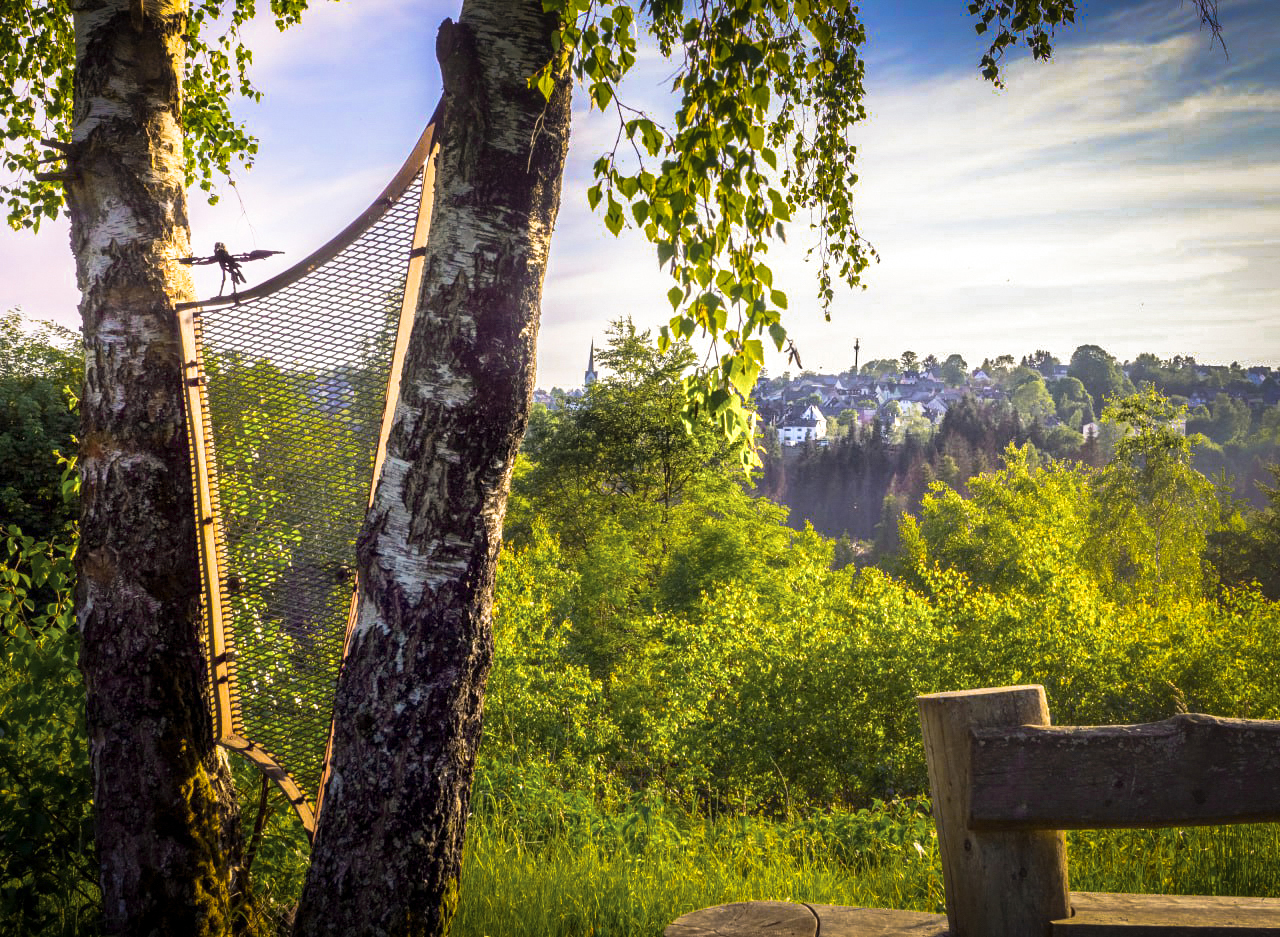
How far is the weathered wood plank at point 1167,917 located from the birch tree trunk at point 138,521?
2.43m

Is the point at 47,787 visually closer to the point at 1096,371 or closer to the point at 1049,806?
the point at 1049,806

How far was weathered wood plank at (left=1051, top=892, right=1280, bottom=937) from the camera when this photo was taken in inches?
71.6

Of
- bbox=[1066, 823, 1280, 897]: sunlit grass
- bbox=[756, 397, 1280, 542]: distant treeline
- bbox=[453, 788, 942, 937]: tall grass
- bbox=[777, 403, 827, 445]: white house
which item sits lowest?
bbox=[1066, 823, 1280, 897]: sunlit grass

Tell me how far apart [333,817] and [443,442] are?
977mm

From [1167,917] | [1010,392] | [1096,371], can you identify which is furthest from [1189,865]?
[1010,392]

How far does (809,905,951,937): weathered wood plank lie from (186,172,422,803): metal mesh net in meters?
1.64

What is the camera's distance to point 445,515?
2.31 meters

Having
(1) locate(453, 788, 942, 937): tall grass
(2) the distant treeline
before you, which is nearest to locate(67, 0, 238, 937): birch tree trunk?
(1) locate(453, 788, 942, 937): tall grass

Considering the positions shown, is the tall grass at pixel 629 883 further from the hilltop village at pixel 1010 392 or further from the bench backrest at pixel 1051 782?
the hilltop village at pixel 1010 392

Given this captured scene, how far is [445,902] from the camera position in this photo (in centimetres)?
234

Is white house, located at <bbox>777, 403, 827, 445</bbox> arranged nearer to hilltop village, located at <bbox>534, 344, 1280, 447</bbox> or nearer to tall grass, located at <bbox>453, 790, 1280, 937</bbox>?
hilltop village, located at <bbox>534, 344, 1280, 447</bbox>

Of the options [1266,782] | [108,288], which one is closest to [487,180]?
[108,288]

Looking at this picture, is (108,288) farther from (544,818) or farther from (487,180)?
(544,818)

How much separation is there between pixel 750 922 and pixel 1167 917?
0.85 m
